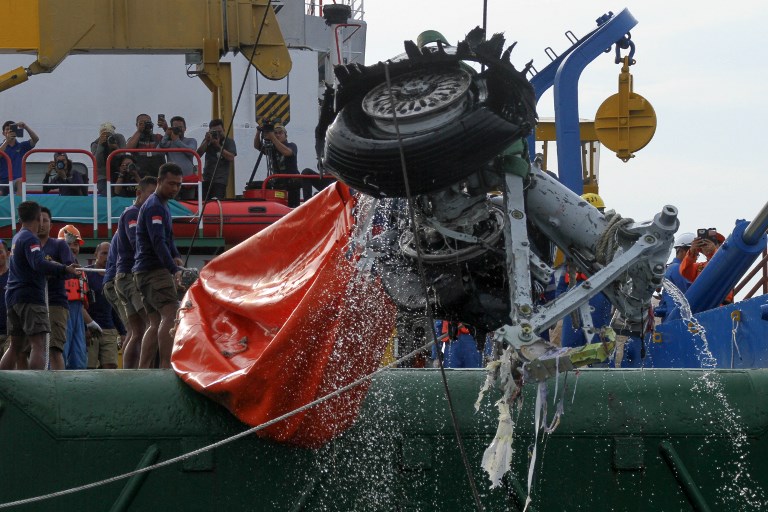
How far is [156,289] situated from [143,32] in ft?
24.6

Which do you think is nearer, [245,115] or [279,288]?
[279,288]

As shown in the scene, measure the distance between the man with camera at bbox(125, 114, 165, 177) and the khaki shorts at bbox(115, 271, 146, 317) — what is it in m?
5.25

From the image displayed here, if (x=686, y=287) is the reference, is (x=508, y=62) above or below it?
above

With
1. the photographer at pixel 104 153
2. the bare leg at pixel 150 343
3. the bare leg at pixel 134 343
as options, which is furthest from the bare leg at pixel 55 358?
the photographer at pixel 104 153

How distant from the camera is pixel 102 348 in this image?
1222 cm

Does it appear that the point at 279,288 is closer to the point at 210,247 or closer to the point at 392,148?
the point at 392,148

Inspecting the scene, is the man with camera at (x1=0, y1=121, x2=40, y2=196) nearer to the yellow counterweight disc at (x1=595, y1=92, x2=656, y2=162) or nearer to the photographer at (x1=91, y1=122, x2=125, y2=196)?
the photographer at (x1=91, y1=122, x2=125, y2=196)

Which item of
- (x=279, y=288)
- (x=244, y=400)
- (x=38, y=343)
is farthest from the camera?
(x=38, y=343)

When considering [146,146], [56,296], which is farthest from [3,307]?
[146,146]

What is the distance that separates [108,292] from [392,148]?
196 inches

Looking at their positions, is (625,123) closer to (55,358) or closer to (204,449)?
(55,358)

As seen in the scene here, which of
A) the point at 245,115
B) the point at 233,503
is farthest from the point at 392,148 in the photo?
the point at 245,115

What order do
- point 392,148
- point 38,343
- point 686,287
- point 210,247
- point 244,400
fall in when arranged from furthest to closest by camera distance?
point 210,247
point 686,287
point 38,343
point 244,400
point 392,148

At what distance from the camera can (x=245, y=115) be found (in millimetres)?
20562
